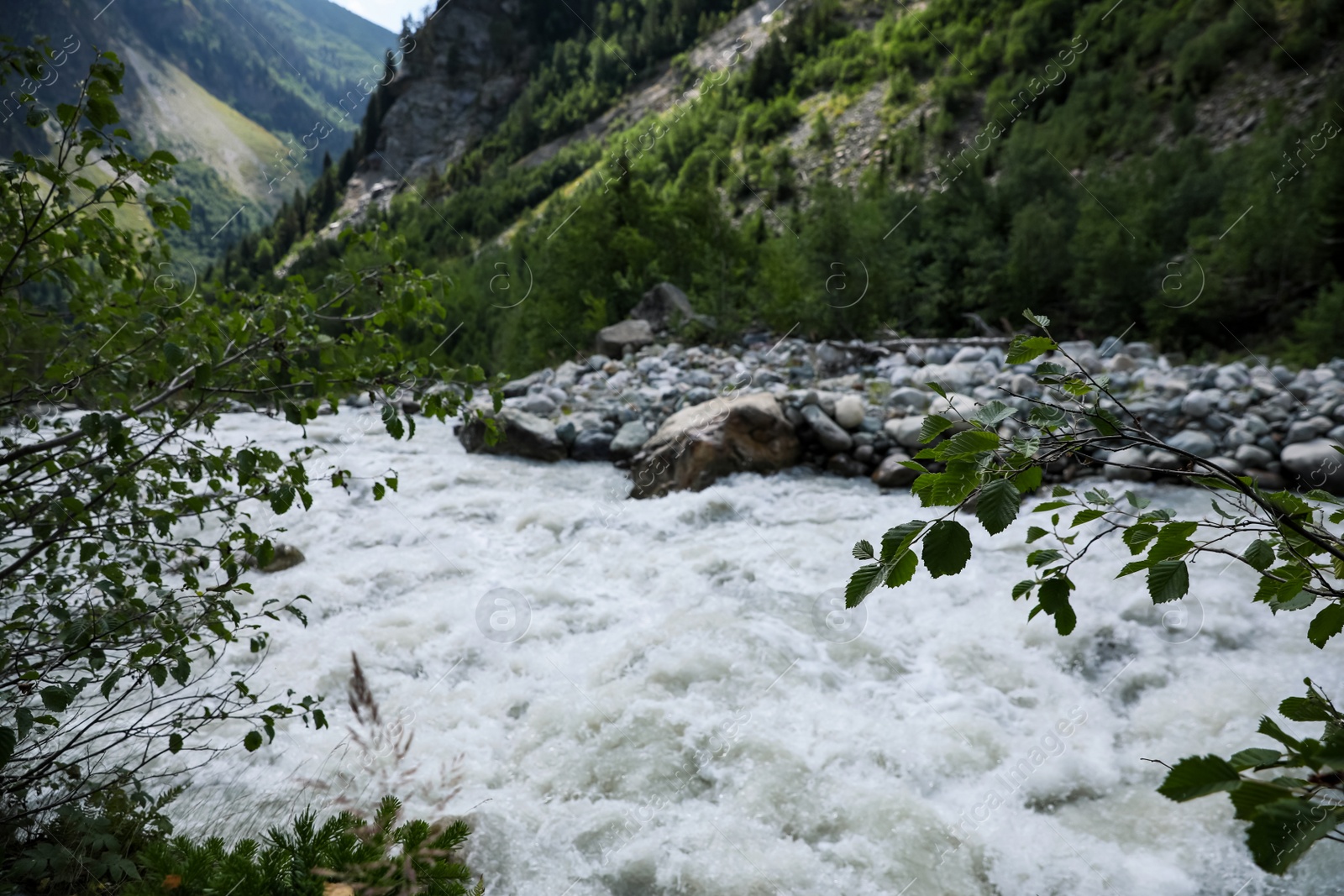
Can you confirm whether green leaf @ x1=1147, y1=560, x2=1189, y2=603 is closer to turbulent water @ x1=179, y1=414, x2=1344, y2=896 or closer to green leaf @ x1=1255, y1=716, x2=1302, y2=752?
green leaf @ x1=1255, y1=716, x2=1302, y2=752

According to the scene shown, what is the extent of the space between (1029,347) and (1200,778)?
0.65m

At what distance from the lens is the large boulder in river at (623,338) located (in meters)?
11.9

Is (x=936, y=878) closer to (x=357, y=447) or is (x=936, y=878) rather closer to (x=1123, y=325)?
(x=357, y=447)

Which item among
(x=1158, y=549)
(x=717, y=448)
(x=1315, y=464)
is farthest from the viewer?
(x=717, y=448)

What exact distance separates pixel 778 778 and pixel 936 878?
735 mm

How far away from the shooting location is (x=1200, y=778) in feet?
2.25

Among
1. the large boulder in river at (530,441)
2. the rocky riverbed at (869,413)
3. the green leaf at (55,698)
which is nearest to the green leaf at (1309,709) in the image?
the green leaf at (55,698)

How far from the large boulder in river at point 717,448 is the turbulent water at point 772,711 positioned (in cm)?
103

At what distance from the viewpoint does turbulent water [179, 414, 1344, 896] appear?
2570 mm

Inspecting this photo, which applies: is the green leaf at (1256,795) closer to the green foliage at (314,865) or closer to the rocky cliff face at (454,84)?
the green foliage at (314,865)

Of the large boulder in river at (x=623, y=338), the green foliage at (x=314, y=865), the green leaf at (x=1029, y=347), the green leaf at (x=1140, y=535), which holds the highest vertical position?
the green leaf at (x=1029, y=347)

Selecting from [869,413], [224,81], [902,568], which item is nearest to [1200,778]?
[902,568]

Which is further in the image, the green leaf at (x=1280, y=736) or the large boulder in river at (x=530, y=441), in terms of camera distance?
the large boulder in river at (x=530, y=441)

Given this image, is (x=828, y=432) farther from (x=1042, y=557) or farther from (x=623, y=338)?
(x=1042, y=557)
